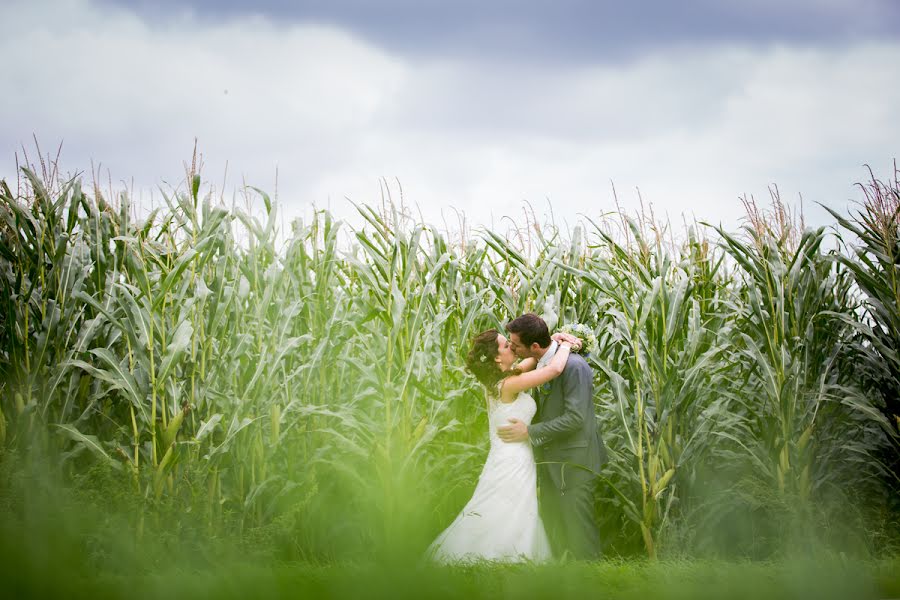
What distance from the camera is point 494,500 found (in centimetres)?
414

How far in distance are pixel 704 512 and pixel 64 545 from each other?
12.2ft

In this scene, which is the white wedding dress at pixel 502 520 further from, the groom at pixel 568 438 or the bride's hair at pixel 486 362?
the bride's hair at pixel 486 362

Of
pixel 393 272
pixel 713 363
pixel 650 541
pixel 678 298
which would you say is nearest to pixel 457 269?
pixel 393 272

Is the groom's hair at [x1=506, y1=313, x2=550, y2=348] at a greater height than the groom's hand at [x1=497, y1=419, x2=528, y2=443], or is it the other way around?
the groom's hair at [x1=506, y1=313, x2=550, y2=348]

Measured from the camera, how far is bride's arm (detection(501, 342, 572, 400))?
13.8ft

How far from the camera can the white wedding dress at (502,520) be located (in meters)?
4.04

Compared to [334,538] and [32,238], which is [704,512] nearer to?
[334,538]

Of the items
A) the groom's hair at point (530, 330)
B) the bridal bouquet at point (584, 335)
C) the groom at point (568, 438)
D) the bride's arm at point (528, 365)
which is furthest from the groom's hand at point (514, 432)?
the bridal bouquet at point (584, 335)

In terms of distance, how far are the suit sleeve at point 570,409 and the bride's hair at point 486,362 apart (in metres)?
0.34

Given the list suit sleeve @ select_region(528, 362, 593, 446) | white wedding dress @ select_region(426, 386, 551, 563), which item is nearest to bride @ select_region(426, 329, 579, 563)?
white wedding dress @ select_region(426, 386, 551, 563)

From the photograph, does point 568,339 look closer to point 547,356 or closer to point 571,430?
point 547,356

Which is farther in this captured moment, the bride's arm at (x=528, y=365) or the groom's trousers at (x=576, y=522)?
the bride's arm at (x=528, y=365)

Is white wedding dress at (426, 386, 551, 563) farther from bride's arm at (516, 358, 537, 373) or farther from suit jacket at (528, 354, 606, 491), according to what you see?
bride's arm at (516, 358, 537, 373)

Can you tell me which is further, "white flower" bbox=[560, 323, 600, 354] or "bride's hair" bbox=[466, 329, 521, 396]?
"white flower" bbox=[560, 323, 600, 354]
